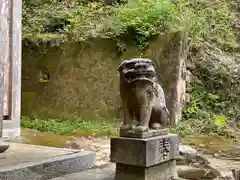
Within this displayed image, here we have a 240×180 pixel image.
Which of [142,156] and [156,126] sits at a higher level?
[156,126]

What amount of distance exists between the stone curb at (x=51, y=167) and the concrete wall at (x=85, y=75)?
4.66m

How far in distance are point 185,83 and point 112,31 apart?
2242mm

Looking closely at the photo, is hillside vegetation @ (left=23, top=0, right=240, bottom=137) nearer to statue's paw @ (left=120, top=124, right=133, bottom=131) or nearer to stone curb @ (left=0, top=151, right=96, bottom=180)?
stone curb @ (left=0, top=151, right=96, bottom=180)

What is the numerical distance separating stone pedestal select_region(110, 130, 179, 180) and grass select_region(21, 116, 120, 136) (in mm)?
4765

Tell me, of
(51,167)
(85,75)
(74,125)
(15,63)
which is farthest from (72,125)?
(51,167)

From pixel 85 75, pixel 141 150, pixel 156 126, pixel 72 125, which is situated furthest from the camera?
pixel 85 75

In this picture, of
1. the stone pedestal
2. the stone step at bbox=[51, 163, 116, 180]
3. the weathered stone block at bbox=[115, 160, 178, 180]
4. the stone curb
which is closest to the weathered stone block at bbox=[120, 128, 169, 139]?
the stone pedestal

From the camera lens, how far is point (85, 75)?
34.5 feet

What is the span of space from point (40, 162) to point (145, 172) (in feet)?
4.40

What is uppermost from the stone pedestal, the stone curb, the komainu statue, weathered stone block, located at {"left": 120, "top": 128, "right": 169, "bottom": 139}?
the komainu statue

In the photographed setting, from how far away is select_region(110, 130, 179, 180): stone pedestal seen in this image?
4156 millimetres

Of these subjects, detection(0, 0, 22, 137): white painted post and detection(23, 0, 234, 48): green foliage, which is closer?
detection(0, 0, 22, 137): white painted post

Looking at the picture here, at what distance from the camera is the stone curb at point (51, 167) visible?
178 inches

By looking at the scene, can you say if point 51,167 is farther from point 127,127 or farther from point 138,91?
point 138,91
